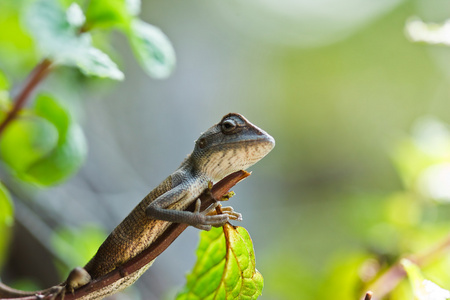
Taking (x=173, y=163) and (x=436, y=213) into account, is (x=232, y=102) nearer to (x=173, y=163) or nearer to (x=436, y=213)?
(x=173, y=163)

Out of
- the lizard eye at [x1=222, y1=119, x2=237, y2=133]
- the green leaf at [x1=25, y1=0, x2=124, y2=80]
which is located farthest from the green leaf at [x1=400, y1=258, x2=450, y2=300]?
the green leaf at [x1=25, y1=0, x2=124, y2=80]

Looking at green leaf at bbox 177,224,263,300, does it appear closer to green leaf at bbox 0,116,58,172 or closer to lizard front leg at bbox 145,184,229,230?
lizard front leg at bbox 145,184,229,230

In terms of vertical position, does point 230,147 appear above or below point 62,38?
below

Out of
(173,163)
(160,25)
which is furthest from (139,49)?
(160,25)

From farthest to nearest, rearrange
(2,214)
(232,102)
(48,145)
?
(232,102) < (48,145) < (2,214)

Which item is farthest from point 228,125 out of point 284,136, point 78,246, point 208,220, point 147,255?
point 284,136

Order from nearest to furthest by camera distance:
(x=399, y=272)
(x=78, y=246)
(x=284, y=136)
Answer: (x=399, y=272)
(x=78, y=246)
(x=284, y=136)

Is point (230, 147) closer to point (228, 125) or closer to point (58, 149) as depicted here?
point (228, 125)
